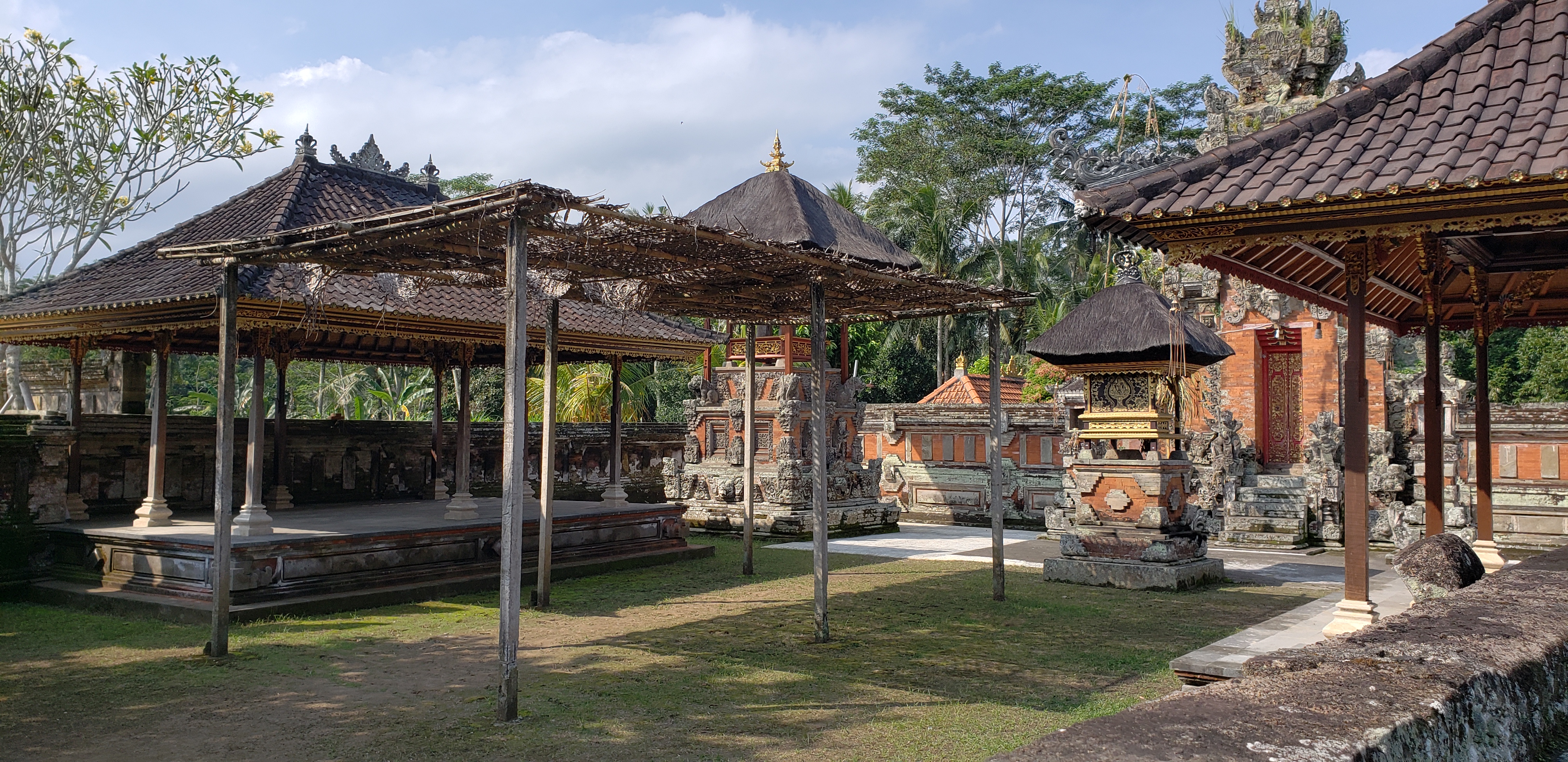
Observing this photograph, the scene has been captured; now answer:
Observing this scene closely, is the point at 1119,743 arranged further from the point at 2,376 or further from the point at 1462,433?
the point at 2,376

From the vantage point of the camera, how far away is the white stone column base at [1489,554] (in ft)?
26.2

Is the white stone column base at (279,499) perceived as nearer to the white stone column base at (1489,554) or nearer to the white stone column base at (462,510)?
the white stone column base at (462,510)

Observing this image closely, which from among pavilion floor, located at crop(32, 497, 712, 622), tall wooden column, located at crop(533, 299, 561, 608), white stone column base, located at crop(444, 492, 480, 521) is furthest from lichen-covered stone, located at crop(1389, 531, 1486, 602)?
white stone column base, located at crop(444, 492, 480, 521)

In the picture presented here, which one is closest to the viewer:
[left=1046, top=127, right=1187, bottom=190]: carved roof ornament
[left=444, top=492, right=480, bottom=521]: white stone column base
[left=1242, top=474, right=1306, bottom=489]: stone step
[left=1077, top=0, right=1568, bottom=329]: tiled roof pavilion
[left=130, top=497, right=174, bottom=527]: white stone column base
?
[left=1077, top=0, right=1568, bottom=329]: tiled roof pavilion

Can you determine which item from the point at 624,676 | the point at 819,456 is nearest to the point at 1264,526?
the point at 819,456

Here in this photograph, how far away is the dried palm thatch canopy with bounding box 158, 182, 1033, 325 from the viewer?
6270 millimetres

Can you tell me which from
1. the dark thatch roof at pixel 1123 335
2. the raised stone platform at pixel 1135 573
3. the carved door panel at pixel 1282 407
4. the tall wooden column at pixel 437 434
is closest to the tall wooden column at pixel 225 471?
the tall wooden column at pixel 437 434

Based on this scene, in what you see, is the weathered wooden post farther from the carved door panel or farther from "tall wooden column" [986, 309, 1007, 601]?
the carved door panel

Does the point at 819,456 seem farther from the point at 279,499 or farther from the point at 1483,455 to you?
the point at 279,499

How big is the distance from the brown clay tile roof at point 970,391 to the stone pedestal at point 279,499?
11562 millimetres

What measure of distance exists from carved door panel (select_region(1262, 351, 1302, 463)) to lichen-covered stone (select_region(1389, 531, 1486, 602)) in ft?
35.1

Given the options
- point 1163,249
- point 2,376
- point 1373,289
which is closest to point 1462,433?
point 1373,289

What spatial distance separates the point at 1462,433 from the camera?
14062 millimetres

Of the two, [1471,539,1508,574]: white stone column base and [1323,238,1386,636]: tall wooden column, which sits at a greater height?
[1323,238,1386,636]: tall wooden column
